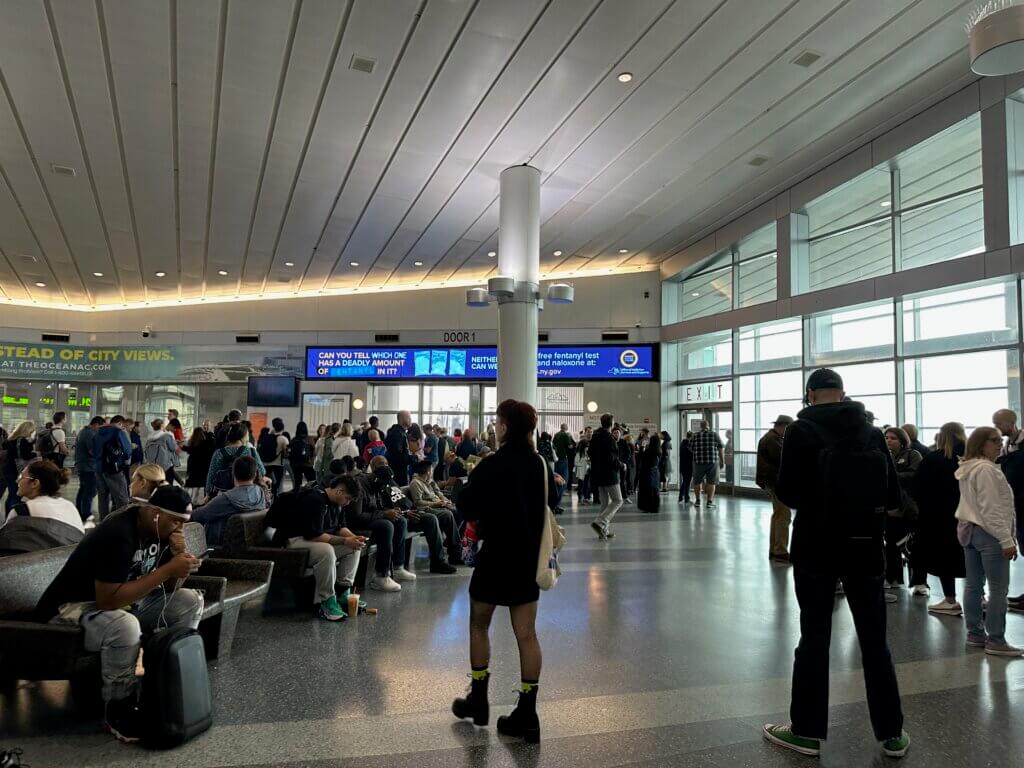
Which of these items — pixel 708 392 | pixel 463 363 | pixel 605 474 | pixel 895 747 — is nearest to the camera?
pixel 895 747

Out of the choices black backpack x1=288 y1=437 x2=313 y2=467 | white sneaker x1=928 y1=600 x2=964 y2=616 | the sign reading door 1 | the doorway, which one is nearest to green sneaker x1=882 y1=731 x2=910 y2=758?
white sneaker x1=928 y1=600 x2=964 y2=616

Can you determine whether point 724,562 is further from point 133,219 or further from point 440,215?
point 133,219

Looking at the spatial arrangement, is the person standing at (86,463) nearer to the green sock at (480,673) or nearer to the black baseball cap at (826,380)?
the green sock at (480,673)

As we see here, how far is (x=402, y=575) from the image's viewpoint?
21.9 feet

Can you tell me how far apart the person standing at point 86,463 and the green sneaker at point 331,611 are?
622 centimetres

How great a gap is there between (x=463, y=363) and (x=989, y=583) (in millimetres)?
15377

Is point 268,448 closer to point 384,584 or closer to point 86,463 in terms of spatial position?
point 86,463

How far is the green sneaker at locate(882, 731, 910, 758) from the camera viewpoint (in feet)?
9.74

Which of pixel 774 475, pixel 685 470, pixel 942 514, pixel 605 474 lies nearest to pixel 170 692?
pixel 942 514

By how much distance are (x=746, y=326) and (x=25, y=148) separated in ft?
44.3

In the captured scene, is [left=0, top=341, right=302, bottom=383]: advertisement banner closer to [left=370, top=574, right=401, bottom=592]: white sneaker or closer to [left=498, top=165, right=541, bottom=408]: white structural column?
[left=498, top=165, right=541, bottom=408]: white structural column

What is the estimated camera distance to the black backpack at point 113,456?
31.4 ft

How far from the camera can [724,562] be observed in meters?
7.75

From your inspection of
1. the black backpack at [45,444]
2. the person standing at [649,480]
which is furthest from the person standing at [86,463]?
the person standing at [649,480]
